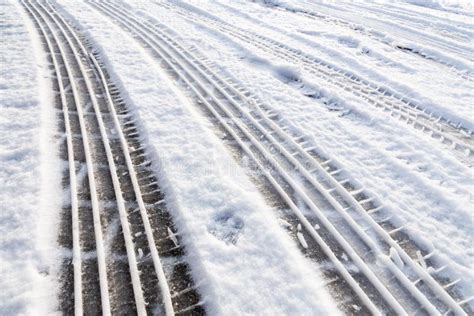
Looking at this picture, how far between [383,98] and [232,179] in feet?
17.0

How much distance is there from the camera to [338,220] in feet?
18.6

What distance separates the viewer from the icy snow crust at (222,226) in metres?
4.45

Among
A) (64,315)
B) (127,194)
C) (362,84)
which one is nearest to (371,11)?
(362,84)

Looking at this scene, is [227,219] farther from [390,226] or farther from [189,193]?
[390,226]

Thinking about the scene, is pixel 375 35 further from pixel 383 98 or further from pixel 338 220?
pixel 338 220

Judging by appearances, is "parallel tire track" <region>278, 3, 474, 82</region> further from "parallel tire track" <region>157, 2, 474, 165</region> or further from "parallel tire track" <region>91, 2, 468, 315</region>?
"parallel tire track" <region>91, 2, 468, 315</region>

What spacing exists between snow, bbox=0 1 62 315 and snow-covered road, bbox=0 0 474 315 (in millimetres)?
25

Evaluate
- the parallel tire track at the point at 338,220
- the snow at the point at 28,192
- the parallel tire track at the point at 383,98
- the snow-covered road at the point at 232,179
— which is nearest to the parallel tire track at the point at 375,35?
the snow-covered road at the point at 232,179

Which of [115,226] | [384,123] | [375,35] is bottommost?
[115,226]

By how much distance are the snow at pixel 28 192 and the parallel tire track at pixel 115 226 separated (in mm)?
212

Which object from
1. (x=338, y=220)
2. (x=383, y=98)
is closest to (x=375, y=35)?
(x=383, y=98)

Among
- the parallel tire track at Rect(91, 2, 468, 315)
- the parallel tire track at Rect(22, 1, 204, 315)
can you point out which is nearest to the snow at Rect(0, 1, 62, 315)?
the parallel tire track at Rect(22, 1, 204, 315)

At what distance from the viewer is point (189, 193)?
6.04 m

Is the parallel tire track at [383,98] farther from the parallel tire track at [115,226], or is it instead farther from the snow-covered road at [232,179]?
the parallel tire track at [115,226]
